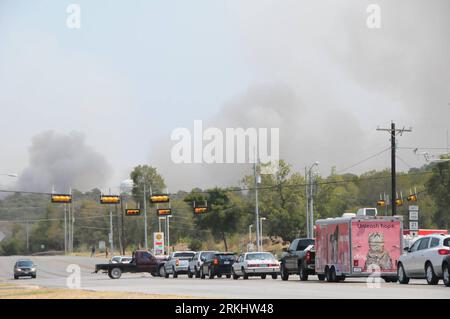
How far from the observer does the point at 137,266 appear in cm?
5869

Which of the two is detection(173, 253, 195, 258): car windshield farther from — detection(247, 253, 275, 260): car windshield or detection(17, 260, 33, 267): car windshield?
detection(17, 260, 33, 267): car windshield

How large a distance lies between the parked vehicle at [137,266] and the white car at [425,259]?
25.4 meters

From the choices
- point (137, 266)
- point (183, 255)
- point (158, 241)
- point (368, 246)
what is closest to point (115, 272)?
point (137, 266)

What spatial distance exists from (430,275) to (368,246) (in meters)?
4.74

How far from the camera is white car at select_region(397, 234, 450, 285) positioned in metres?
31.8

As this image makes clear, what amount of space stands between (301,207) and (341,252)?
82.8 m

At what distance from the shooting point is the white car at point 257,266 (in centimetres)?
4803

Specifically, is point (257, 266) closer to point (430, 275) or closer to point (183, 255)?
point (183, 255)

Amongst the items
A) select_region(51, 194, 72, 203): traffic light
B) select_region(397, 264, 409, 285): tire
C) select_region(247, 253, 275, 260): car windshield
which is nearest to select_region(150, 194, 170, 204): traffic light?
select_region(51, 194, 72, 203): traffic light

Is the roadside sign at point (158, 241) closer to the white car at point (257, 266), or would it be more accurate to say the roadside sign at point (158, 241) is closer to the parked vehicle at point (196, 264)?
the parked vehicle at point (196, 264)
